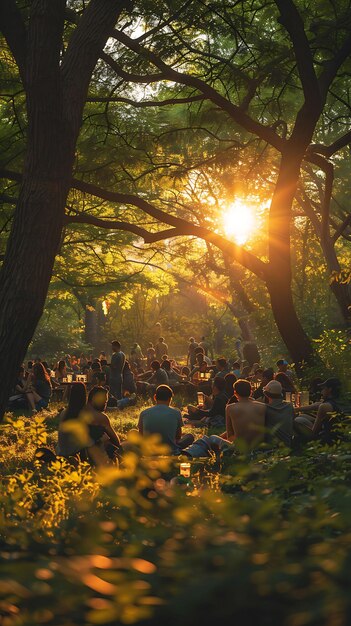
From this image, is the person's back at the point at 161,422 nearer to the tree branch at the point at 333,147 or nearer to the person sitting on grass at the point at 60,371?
the tree branch at the point at 333,147

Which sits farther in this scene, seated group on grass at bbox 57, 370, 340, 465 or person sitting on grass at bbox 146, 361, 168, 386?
person sitting on grass at bbox 146, 361, 168, 386

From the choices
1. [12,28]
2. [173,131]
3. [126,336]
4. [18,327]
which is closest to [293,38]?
[173,131]

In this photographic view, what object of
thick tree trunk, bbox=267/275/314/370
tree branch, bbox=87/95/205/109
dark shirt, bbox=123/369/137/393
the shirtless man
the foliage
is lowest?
the foliage

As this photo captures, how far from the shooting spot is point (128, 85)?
1620cm

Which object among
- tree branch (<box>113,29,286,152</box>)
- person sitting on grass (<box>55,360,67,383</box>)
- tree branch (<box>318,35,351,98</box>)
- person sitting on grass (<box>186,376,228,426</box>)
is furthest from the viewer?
person sitting on grass (<box>55,360,67,383</box>)

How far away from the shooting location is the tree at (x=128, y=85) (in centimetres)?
853

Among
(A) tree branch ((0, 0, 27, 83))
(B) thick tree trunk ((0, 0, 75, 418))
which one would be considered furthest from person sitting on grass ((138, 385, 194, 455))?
(A) tree branch ((0, 0, 27, 83))

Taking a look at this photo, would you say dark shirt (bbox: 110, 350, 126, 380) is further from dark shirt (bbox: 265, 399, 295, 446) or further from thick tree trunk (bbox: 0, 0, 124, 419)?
thick tree trunk (bbox: 0, 0, 124, 419)

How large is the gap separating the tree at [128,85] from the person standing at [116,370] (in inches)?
200

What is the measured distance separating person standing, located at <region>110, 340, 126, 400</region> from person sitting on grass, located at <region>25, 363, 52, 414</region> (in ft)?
6.57

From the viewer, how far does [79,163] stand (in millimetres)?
17266

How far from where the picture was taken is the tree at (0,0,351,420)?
853 cm

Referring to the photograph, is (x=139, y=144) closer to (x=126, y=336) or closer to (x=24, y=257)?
(x=24, y=257)

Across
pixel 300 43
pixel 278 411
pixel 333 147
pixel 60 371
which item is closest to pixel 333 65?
pixel 333 147
